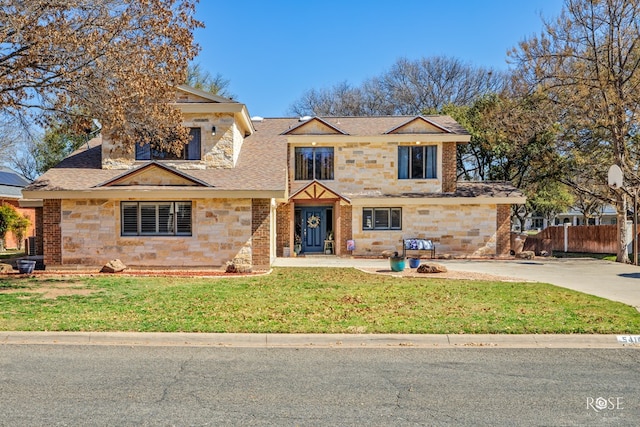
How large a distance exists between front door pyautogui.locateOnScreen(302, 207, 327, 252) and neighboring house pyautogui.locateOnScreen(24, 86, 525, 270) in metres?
0.05

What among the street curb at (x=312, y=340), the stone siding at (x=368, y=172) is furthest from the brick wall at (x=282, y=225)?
the street curb at (x=312, y=340)

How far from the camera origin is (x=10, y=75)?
43.5 feet

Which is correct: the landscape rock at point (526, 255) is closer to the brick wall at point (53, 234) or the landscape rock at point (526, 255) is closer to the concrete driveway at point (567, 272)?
the concrete driveway at point (567, 272)

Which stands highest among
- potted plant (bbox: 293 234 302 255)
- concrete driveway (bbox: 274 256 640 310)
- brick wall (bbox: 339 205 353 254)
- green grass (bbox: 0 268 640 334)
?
brick wall (bbox: 339 205 353 254)

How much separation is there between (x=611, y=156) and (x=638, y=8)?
26.6 feet

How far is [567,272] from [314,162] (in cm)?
1209

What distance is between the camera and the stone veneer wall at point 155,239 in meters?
18.0

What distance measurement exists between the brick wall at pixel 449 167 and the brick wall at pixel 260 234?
409 inches

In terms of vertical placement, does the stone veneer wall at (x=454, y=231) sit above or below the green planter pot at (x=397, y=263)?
above

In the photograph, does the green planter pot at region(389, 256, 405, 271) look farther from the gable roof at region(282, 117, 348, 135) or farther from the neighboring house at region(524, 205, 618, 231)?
the neighboring house at region(524, 205, 618, 231)

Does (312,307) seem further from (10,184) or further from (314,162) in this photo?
(10,184)

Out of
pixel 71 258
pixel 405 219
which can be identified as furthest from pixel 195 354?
pixel 405 219

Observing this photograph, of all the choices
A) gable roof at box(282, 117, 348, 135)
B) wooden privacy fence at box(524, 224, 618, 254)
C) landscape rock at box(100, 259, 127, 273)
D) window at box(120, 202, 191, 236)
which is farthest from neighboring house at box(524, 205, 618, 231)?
landscape rock at box(100, 259, 127, 273)

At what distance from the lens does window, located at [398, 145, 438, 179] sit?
25.0 m
